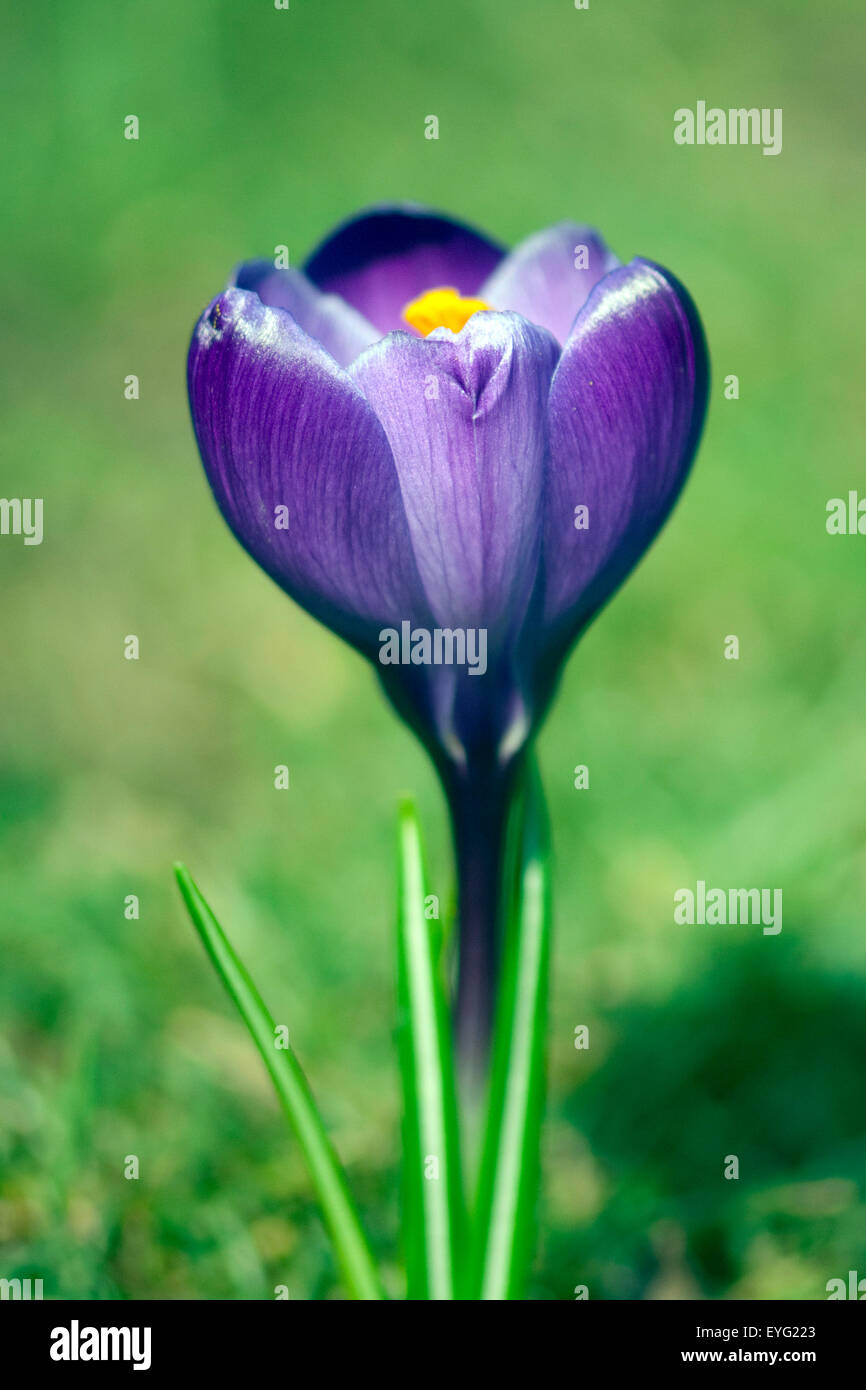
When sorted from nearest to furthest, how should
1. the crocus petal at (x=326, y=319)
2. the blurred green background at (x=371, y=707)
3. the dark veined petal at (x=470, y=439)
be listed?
the dark veined petal at (x=470, y=439), the crocus petal at (x=326, y=319), the blurred green background at (x=371, y=707)

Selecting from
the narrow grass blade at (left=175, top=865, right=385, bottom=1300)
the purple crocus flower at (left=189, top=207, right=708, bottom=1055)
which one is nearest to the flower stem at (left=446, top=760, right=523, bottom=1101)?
the purple crocus flower at (left=189, top=207, right=708, bottom=1055)

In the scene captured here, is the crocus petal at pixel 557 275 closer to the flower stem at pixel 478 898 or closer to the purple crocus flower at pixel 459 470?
the purple crocus flower at pixel 459 470

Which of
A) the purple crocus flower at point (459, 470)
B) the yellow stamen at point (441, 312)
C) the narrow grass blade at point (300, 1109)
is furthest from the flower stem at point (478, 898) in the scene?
the yellow stamen at point (441, 312)

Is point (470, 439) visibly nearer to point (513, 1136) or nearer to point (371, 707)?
point (513, 1136)

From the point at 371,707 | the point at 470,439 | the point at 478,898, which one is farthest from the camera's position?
the point at 371,707

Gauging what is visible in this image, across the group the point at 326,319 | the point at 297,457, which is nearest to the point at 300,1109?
the point at 297,457
